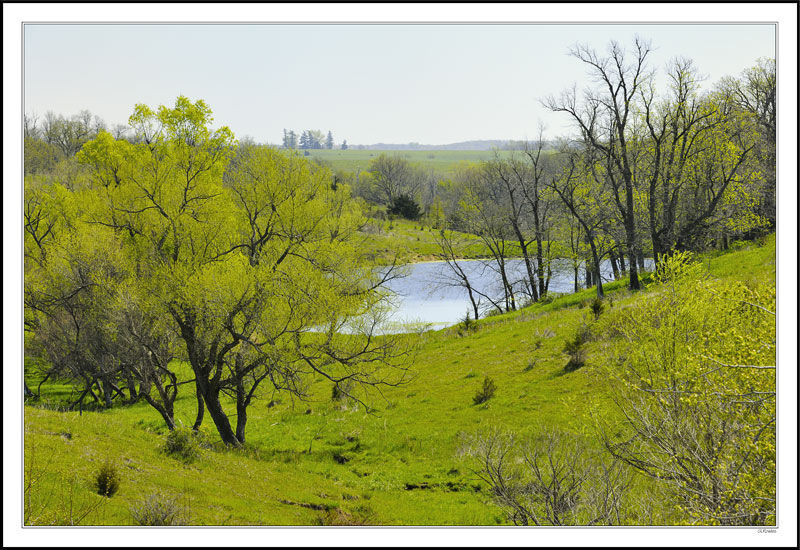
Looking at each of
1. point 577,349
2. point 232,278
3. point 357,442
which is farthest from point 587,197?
point 232,278

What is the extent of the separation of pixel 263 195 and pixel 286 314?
4.66 m

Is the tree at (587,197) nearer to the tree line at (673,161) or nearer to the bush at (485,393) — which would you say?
the tree line at (673,161)

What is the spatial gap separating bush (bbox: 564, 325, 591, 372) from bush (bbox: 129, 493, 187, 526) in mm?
15413

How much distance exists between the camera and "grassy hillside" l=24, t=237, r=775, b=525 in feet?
27.1

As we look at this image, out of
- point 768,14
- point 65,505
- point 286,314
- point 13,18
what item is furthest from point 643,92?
point 65,505

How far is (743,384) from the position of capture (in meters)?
7.20

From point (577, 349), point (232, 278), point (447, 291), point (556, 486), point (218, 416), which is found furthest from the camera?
point (447, 291)

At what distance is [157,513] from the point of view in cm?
668

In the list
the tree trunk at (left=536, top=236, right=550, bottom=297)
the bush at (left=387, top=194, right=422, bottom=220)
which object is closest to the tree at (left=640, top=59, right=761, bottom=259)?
the tree trunk at (left=536, top=236, right=550, bottom=297)

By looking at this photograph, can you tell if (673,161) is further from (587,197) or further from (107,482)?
(107,482)

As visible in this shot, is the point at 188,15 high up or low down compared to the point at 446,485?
up

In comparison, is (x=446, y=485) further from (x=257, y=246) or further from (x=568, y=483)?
(x=257, y=246)

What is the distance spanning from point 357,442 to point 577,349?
9043 mm

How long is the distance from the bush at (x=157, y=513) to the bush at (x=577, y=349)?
15.4 metres
